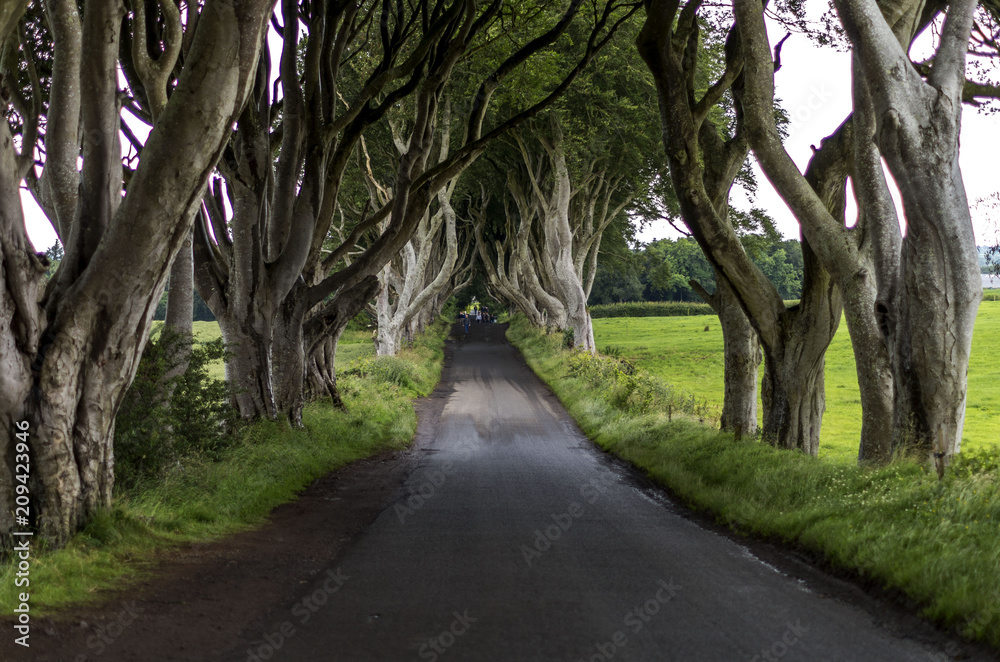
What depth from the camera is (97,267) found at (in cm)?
614

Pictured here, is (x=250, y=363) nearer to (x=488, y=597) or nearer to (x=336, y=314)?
(x=336, y=314)

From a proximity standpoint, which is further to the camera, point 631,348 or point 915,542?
point 631,348

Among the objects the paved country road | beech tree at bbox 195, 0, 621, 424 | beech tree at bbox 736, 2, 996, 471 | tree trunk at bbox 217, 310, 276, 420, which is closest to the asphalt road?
the paved country road

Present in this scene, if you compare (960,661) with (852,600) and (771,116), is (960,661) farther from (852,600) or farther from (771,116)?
(771,116)

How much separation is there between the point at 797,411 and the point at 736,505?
2536 millimetres

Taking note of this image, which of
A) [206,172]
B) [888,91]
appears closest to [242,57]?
[206,172]

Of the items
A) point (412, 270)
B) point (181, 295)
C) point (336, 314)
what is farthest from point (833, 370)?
point (181, 295)

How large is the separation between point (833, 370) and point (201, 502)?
31996 millimetres

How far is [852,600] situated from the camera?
543cm

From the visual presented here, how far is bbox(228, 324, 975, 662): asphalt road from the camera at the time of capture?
4.47 meters

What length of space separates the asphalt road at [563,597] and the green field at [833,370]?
350 cm

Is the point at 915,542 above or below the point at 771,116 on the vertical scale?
below

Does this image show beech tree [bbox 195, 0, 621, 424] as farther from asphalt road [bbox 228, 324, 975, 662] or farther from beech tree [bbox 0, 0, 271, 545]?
beech tree [bbox 0, 0, 271, 545]

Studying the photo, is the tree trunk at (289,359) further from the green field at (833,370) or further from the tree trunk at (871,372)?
the tree trunk at (871,372)
